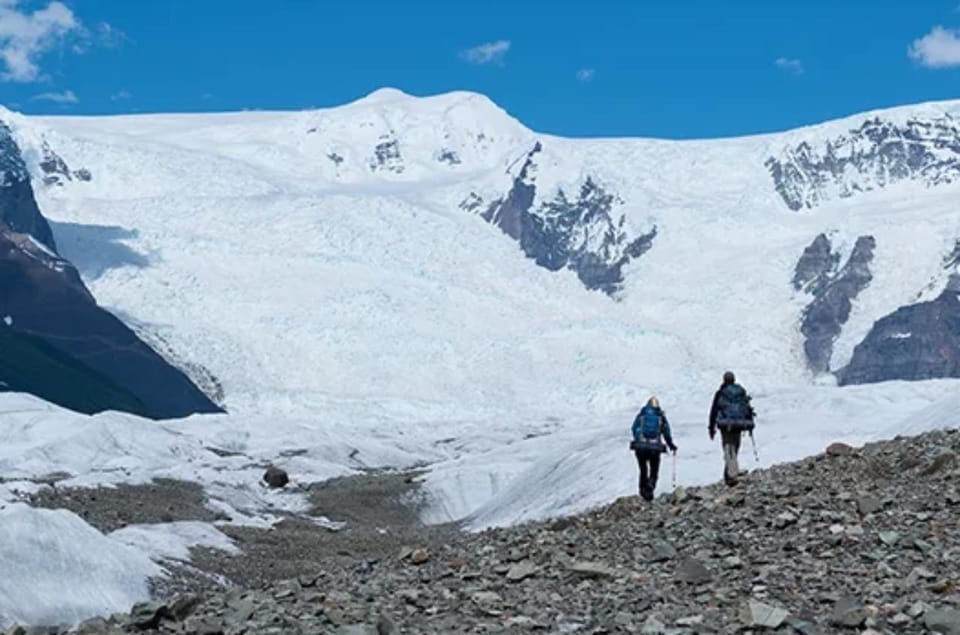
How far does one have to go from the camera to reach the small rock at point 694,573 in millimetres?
20000

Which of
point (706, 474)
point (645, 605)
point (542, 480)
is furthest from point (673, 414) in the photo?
point (645, 605)

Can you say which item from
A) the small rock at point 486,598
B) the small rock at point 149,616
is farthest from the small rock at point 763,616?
the small rock at point 149,616

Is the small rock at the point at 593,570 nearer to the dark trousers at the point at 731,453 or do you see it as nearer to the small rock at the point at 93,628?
the small rock at the point at 93,628

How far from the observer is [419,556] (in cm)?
2417

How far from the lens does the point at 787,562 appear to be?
2041cm

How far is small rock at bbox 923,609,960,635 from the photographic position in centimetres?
1642

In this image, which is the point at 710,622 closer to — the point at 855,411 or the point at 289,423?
the point at 855,411

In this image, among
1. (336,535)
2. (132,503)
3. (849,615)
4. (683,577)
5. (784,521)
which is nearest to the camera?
(849,615)

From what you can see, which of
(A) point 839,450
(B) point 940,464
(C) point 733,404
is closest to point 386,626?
(B) point 940,464

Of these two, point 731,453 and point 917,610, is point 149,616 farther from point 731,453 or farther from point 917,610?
point 731,453

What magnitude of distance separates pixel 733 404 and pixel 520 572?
366 inches

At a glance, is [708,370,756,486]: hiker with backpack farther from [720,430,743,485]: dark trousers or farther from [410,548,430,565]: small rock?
[410,548,430,565]: small rock

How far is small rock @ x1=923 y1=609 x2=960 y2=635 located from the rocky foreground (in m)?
0.02

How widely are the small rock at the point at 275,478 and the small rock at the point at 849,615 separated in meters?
83.6
